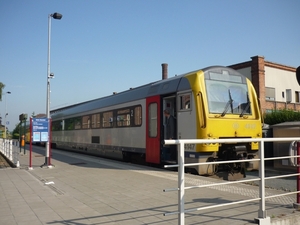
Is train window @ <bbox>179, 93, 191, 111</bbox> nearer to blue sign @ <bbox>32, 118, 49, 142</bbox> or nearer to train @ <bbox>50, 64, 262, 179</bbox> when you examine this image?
train @ <bbox>50, 64, 262, 179</bbox>

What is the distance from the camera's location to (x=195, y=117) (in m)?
9.73

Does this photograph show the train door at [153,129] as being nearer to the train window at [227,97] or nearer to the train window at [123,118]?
the train window at [123,118]

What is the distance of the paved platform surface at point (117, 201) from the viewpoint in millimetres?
5176

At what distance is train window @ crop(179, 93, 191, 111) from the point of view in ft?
Result: 33.3

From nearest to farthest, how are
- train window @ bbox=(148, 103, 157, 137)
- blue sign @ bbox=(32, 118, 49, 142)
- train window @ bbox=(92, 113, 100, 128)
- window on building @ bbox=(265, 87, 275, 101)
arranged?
train window @ bbox=(148, 103, 157, 137), blue sign @ bbox=(32, 118, 49, 142), train window @ bbox=(92, 113, 100, 128), window on building @ bbox=(265, 87, 275, 101)

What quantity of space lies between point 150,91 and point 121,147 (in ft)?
11.4

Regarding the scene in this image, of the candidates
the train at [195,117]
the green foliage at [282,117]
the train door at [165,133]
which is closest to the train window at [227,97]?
the train at [195,117]

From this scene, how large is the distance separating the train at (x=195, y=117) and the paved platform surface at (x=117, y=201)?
56.7 inches

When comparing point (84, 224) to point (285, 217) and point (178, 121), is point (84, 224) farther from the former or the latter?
point (178, 121)

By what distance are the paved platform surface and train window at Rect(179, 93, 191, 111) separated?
223 centimetres

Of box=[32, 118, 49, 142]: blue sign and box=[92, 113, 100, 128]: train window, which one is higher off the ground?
box=[92, 113, 100, 128]: train window

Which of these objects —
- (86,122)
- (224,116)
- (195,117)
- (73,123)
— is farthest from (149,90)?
(73,123)

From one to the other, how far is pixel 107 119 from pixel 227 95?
24.8ft

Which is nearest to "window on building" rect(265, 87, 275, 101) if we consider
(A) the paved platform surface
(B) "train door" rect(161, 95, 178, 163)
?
(B) "train door" rect(161, 95, 178, 163)
